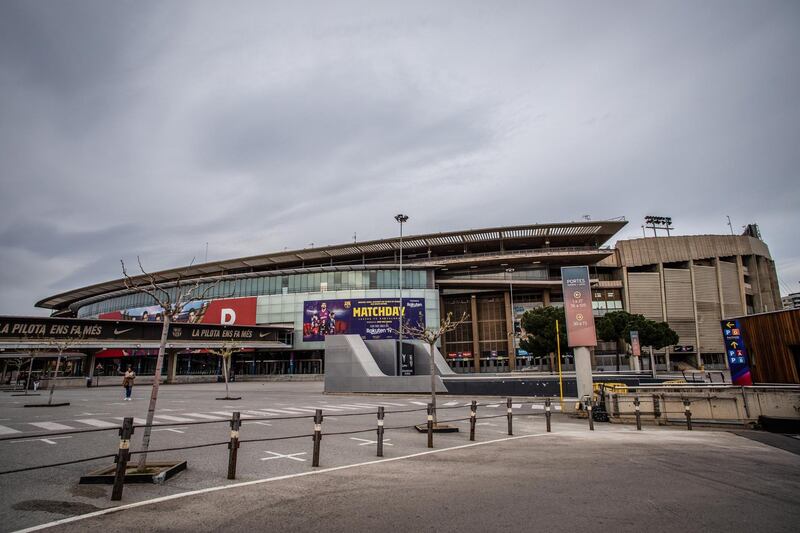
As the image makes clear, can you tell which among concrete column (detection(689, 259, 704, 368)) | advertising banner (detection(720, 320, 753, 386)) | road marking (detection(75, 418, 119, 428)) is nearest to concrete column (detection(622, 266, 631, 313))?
concrete column (detection(689, 259, 704, 368))

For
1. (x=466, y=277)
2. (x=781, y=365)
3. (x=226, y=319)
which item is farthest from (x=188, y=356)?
(x=781, y=365)

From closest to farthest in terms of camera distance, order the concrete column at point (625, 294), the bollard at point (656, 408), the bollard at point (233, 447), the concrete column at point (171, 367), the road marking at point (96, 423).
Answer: the bollard at point (233, 447), the road marking at point (96, 423), the bollard at point (656, 408), the concrete column at point (171, 367), the concrete column at point (625, 294)

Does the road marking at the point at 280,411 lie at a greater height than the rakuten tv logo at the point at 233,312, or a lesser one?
lesser

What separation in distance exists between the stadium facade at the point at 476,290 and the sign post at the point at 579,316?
48.5m

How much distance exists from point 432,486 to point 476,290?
75768 mm

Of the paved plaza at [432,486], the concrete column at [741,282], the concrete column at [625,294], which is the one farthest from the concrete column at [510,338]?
the paved plaza at [432,486]

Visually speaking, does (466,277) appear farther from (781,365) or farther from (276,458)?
(276,458)

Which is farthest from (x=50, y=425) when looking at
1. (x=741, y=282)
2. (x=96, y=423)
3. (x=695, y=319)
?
(x=741, y=282)

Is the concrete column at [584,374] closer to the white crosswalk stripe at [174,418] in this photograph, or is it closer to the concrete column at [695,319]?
the white crosswalk stripe at [174,418]

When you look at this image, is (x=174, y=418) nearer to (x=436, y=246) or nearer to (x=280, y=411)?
(x=280, y=411)

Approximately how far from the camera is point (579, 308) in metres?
21.3

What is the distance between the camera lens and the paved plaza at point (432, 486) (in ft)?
18.0

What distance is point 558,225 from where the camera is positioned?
73.9 m

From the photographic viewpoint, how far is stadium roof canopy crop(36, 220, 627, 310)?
76125mm
